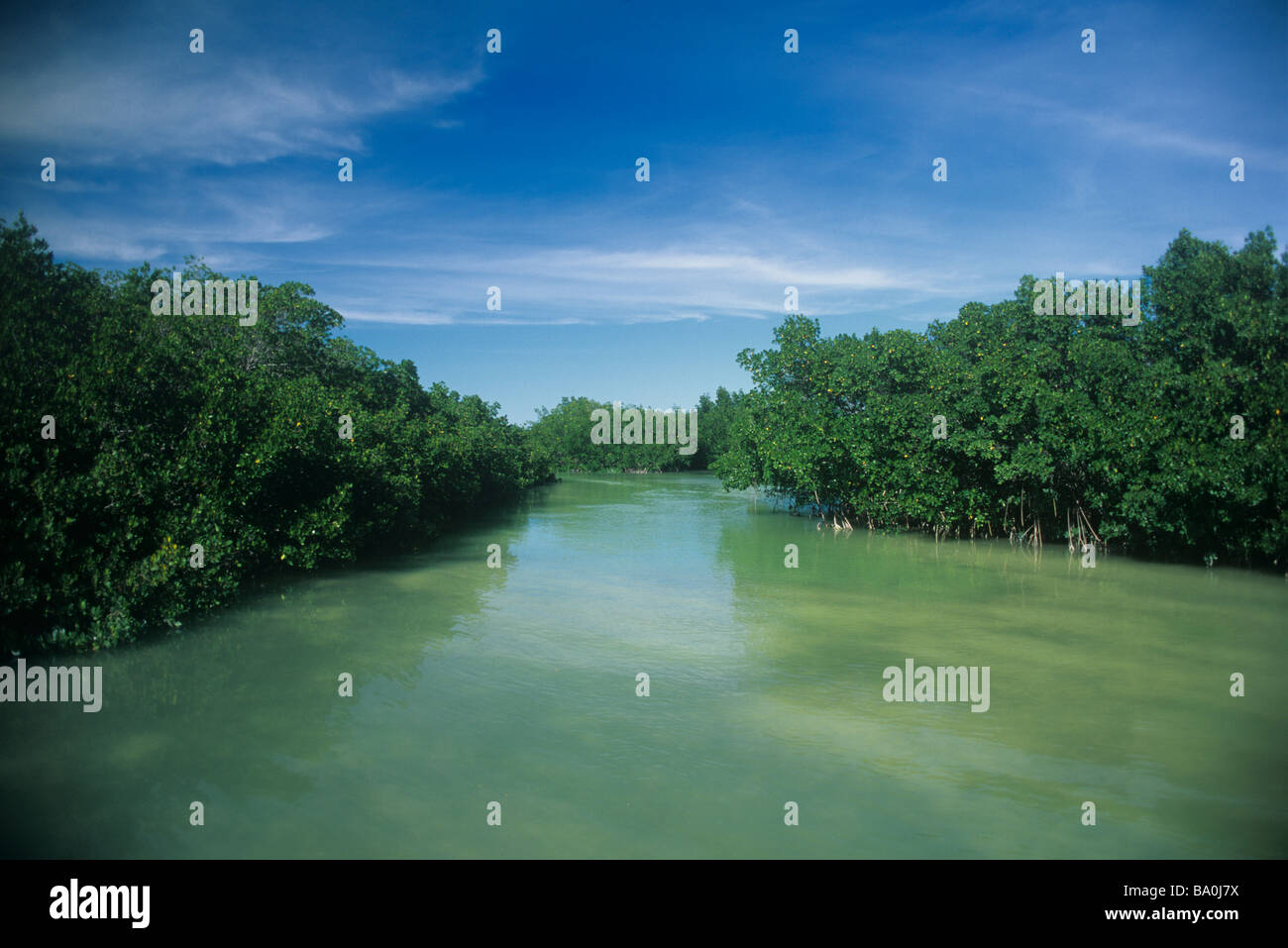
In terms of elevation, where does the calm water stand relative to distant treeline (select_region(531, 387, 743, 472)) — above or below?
below

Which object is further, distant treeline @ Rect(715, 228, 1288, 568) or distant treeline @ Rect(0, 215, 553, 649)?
distant treeline @ Rect(715, 228, 1288, 568)

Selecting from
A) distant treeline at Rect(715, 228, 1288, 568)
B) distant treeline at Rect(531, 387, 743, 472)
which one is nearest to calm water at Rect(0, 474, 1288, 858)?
distant treeline at Rect(715, 228, 1288, 568)

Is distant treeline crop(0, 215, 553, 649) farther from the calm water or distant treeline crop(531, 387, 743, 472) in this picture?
distant treeline crop(531, 387, 743, 472)

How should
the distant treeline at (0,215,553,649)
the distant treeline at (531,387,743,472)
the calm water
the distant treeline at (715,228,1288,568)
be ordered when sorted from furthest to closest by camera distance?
the distant treeline at (531,387,743,472), the distant treeline at (715,228,1288,568), the distant treeline at (0,215,553,649), the calm water

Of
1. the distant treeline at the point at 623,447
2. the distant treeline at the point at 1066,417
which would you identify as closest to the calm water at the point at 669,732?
the distant treeline at the point at 1066,417

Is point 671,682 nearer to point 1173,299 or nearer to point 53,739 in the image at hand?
point 53,739

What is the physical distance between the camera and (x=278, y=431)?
13922mm

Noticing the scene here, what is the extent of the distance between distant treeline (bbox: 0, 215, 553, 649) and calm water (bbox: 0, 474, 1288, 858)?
3.26ft

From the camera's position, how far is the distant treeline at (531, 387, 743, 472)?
8506 centimetres

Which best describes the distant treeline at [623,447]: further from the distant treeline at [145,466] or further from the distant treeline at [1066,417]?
the distant treeline at [145,466]

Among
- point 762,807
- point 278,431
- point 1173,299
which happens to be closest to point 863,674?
point 762,807

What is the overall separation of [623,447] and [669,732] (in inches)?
3182

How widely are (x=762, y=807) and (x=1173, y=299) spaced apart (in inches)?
761

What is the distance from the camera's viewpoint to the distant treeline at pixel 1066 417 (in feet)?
52.4
